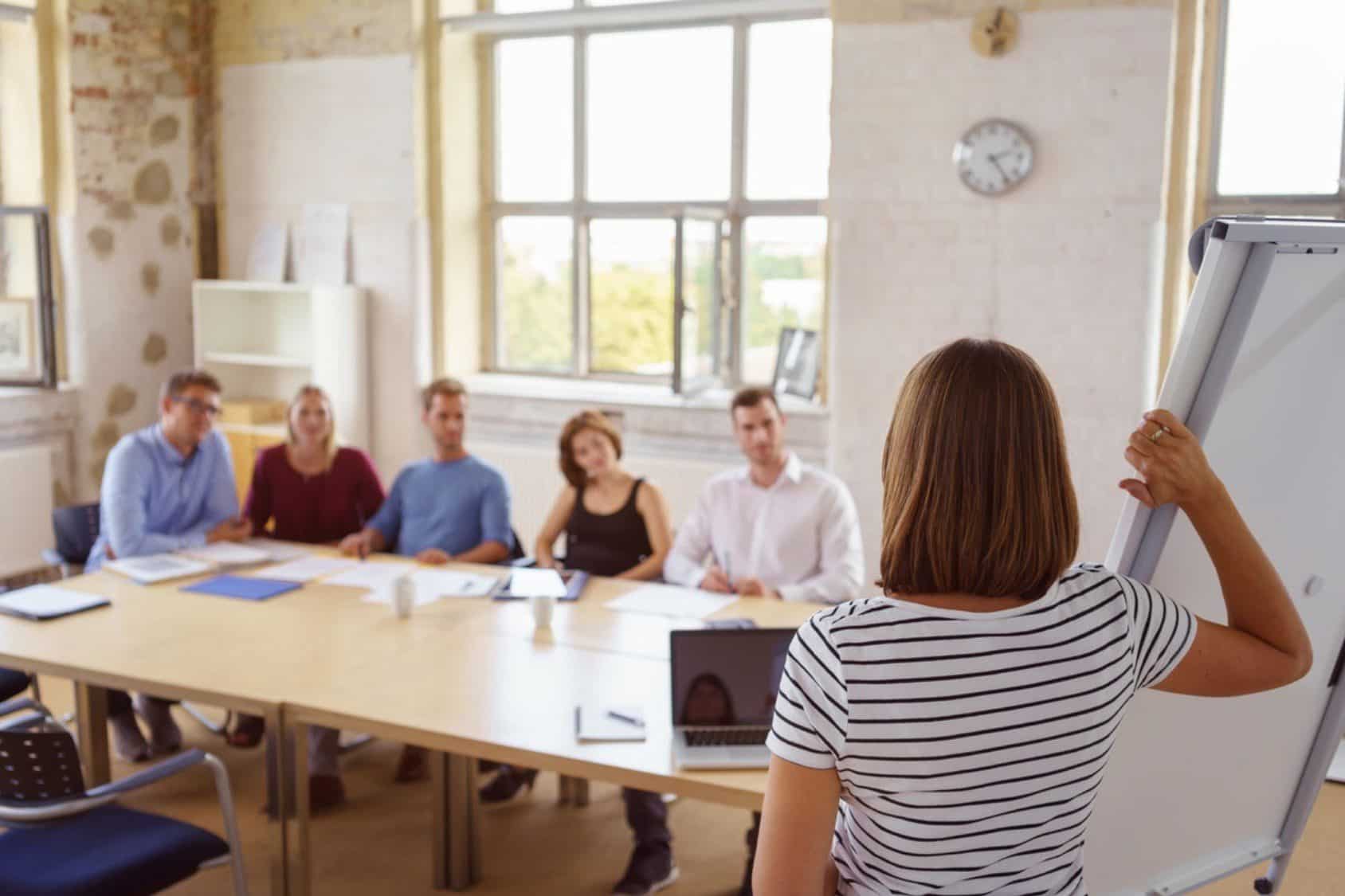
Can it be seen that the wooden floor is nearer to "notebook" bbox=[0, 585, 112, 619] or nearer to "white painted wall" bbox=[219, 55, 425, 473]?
"notebook" bbox=[0, 585, 112, 619]

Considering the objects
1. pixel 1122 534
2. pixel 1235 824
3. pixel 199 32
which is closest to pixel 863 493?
pixel 1235 824

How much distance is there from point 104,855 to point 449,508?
7.25ft

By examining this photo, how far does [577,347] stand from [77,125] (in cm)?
273

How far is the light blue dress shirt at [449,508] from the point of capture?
15.5ft

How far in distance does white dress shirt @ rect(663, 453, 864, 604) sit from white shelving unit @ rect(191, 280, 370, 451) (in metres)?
2.80

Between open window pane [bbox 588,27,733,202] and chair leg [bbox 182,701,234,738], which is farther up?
open window pane [bbox 588,27,733,202]

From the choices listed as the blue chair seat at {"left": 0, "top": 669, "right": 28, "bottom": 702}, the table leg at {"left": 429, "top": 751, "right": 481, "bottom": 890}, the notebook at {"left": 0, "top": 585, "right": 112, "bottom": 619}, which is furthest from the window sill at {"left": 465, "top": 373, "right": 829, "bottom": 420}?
the blue chair seat at {"left": 0, "top": 669, "right": 28, "bottom": 702}

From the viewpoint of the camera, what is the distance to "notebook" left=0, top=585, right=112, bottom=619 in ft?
12.0

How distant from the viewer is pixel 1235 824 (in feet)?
6.11

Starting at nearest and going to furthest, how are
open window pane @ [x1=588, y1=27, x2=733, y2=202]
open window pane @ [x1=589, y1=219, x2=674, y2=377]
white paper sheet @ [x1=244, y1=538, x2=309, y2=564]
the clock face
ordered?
white paper sheet @ [x1=244, y1=538, x2=309, y2=564] < the clock face < open window pane @ [x1=588, y1=27, x2=733, y2=202] < open window pane @ [x1=589, y1=219, x2=674, y2=377]

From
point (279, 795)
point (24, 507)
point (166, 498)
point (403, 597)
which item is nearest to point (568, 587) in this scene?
point (403, 597)

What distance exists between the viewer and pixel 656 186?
6.44 metres

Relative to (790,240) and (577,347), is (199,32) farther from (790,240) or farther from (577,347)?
(790,240)

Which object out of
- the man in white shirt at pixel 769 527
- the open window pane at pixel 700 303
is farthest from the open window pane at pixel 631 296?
the man in white shirt at pixel 769 527
